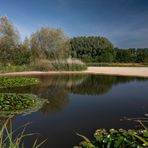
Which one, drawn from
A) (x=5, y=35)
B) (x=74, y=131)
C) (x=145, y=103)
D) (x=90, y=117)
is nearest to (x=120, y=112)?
(x=90, y=117)

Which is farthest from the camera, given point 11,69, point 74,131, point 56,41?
point 56,41

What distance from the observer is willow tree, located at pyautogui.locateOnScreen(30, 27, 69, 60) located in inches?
1106

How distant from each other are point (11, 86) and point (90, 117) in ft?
24.8

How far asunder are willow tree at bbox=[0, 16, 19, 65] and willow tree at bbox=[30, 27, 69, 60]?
3259mm

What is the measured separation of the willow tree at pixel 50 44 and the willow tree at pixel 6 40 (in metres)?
3.26

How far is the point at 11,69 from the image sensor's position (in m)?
23.0

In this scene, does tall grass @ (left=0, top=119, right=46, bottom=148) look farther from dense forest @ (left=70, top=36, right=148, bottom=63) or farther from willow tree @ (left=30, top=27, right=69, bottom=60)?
dense forest @ (left=70, top=36, right=148, bottom=63)

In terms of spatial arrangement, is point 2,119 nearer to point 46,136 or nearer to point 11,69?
point 46,136

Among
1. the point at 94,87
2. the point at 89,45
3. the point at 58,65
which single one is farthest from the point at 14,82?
the point at 89,45

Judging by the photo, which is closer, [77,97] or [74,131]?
[74,131]

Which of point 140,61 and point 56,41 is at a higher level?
point 56,41

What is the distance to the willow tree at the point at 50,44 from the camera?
28.1 metres

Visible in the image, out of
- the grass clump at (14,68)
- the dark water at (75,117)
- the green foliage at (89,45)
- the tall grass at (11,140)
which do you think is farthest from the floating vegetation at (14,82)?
the green foliage at (89,45)

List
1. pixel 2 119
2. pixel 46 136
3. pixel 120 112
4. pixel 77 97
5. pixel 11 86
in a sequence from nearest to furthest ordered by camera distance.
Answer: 1. pixel 46 136
2. pixel 2 119
3. pixel 120 112
4. pixel 77 97
5. pixel 11 86
